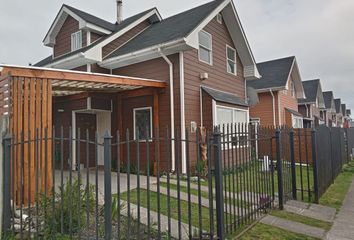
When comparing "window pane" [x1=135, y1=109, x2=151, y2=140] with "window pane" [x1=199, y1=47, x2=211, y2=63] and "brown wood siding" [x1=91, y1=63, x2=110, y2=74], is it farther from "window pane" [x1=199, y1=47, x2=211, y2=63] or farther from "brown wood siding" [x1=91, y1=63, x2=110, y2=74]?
"window pane" [x1=199, y1=47, x2=211, y2=63]

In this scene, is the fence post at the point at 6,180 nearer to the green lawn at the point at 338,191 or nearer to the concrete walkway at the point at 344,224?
the concrete walkway at the point at 344,224

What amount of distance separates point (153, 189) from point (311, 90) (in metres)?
25.4

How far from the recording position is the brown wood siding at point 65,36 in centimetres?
1450

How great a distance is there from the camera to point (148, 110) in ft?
34.8

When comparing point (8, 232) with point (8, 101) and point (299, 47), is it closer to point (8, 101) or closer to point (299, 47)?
point (8, 101)

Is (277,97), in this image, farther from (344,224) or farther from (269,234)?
(269,234)

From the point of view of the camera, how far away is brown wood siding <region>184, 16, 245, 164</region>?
10383 millimetres

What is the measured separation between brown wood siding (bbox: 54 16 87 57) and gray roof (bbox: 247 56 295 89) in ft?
41.1

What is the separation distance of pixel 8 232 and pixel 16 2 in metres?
14.2

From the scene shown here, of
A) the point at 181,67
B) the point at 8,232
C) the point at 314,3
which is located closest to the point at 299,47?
the point at 314,3

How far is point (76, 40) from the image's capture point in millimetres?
14477

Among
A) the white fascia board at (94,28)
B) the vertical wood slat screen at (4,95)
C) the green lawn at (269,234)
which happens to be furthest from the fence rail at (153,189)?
the white fascia board at (94,28)

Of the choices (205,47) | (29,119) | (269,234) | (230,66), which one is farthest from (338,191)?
(29,119)

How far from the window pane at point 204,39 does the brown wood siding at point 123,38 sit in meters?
4.19
